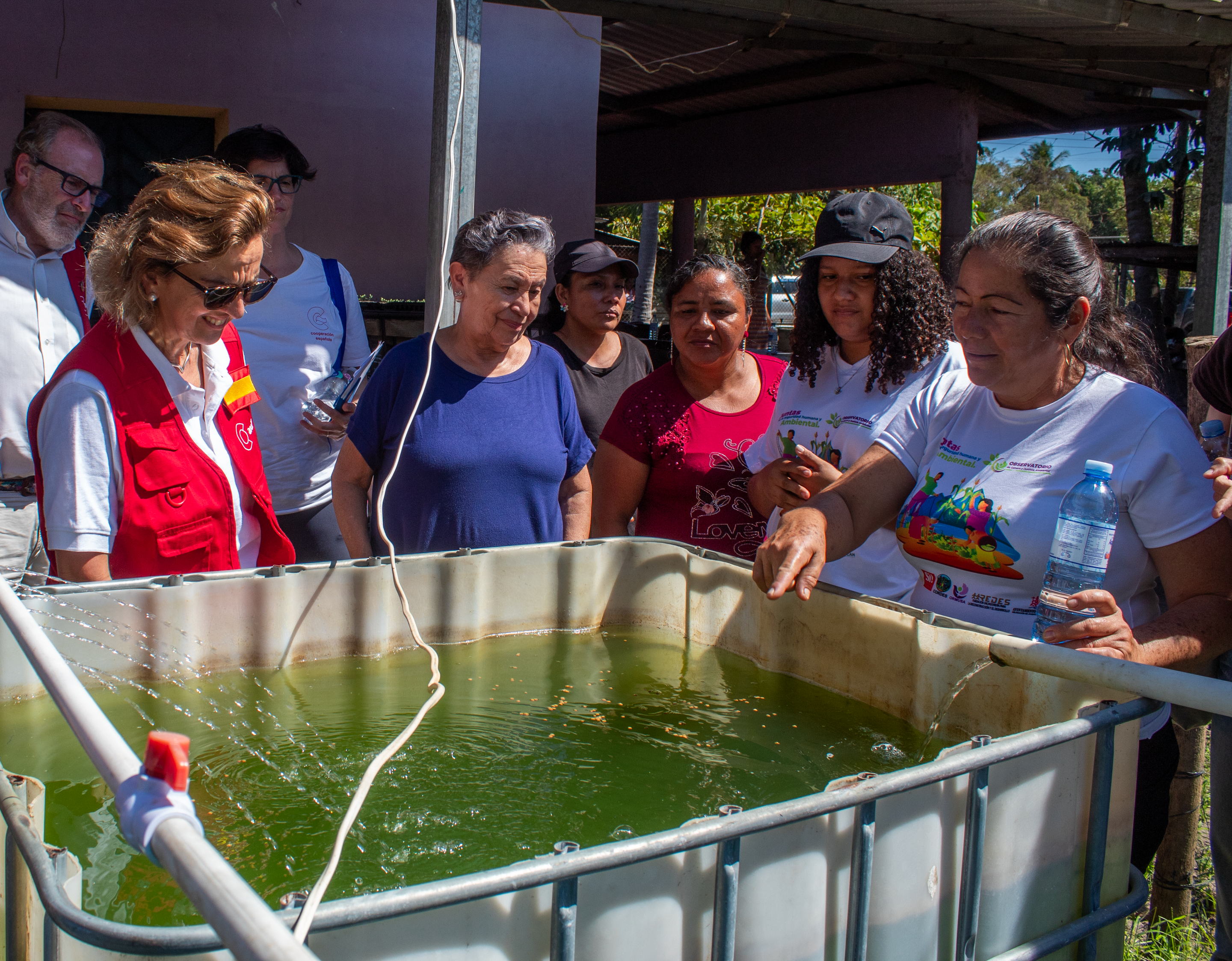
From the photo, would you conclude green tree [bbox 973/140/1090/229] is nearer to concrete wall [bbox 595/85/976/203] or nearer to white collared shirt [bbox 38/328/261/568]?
concrete wall [bbox 595/85/976/203]

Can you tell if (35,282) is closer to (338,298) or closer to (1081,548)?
(338,298)

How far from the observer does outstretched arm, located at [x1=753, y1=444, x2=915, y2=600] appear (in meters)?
2.10

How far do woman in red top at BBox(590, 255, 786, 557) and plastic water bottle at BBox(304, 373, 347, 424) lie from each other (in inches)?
34.0

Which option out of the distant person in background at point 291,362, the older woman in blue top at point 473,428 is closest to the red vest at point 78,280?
the distant person in background at point 291,362

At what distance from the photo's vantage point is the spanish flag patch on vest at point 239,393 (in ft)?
8.09

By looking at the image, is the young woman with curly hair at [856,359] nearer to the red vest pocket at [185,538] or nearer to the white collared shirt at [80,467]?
the red vest pocket at [185,538]

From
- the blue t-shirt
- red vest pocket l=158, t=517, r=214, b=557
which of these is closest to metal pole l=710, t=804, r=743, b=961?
red vest pocket l=158, t=517, r=214, b=557

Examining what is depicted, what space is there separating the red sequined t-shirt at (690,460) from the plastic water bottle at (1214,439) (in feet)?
3.83

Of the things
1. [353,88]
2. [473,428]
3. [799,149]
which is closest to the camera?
[473,428]

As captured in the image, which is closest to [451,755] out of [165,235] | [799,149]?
[165,235]

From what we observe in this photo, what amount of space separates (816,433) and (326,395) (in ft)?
5.22

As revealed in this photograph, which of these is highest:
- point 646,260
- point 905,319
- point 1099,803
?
point 646,260

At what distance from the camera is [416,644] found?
7.45 feet

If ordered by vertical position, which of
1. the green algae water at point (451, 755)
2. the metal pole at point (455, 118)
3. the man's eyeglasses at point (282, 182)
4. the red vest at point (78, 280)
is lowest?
the green algae water at point (451, 755)
